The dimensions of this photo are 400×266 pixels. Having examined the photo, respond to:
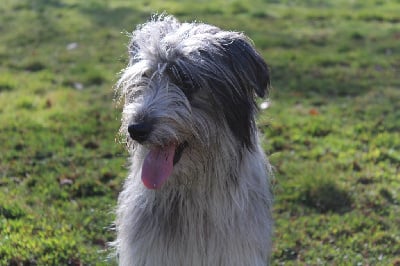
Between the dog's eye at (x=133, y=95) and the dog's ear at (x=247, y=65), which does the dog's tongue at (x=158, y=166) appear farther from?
the dog's ear at (x=247, y=65)

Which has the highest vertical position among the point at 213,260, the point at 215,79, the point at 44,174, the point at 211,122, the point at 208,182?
the point at 215,79

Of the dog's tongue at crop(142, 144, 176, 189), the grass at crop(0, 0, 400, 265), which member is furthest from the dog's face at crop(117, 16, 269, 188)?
the grass at crop(0, 0, 400, 265)

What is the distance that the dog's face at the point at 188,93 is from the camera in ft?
11.6

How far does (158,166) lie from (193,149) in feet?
0.71

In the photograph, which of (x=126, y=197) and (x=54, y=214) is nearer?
(x=126, y=197)

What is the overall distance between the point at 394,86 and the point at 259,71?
Answer: 217 inches

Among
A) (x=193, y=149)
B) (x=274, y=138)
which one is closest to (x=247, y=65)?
(x=193, y=149)

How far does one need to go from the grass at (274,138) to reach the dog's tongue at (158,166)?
149cm

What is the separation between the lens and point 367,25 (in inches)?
482

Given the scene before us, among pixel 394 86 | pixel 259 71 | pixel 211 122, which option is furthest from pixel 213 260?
pixel 394 86

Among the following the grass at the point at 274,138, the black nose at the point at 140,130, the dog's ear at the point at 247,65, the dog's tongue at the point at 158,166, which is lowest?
the grass at the point at 274,138

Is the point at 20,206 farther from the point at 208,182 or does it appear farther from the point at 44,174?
the point at 208,182

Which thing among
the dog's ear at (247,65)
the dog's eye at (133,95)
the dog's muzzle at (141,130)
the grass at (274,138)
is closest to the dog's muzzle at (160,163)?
the dog's muzzle at (141,130)

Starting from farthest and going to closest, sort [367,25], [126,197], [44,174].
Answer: [367,25], [44,174], [126,197]
